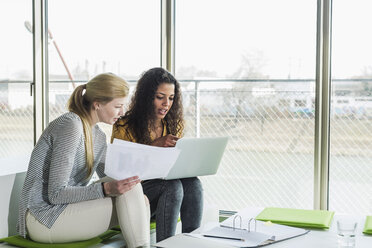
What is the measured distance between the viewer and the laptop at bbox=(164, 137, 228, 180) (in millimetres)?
2281

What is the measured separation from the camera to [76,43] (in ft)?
13.7

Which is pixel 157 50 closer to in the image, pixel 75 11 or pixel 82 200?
pixel 75 11

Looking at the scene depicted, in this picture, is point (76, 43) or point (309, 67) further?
point (76, 43)

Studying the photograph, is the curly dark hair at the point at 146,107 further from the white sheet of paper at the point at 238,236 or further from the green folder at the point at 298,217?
the white sheet of paper at the point at 238,236

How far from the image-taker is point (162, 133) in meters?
2.84

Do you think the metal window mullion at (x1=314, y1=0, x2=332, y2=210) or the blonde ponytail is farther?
the metal window mullion at (x1=314, y1=0, x2=332, y2=210)

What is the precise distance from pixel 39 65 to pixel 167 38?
1023mm

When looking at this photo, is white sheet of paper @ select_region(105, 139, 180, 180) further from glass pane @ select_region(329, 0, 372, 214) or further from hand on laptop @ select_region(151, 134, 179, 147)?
glass pane @ select_region(329, 0, 372, 214)

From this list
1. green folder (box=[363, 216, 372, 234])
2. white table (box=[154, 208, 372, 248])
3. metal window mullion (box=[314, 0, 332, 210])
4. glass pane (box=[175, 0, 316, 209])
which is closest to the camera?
white table (box=[154, 208, 372, 248])

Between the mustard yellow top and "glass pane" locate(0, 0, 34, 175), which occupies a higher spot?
"glass pane" locate(0, 0, 34, 175)

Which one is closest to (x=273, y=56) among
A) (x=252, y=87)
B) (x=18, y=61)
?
(x=252, y=87)

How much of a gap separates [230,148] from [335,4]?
1.62 meters

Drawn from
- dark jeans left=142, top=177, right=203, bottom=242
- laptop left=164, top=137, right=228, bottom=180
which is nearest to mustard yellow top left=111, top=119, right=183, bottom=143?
dark jeans left=142, top=177, right=203, bottom=242

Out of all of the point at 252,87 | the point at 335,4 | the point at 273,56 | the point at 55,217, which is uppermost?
the point at 335,4
